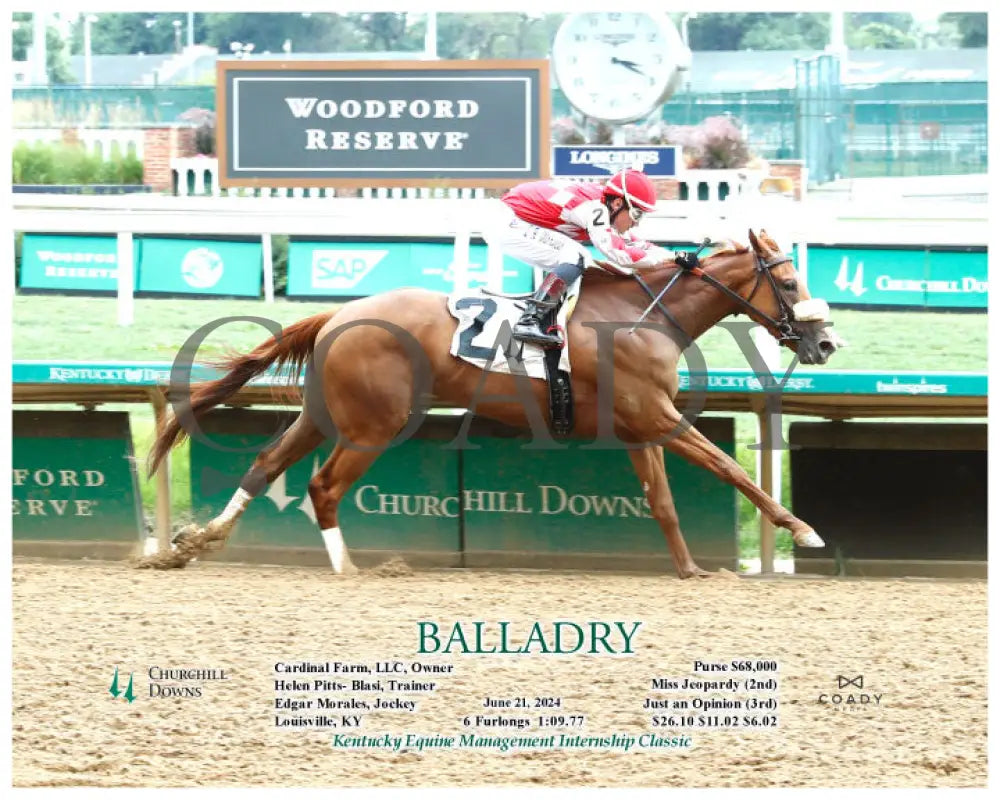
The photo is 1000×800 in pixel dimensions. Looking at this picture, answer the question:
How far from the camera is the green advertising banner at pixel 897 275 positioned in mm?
9445

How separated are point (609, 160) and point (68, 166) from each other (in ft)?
11.1

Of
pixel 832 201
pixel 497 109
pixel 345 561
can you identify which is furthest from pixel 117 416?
pixel 832 201

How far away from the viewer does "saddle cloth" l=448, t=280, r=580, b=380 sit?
6.37 m

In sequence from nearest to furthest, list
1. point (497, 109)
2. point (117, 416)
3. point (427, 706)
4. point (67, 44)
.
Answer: point (427, 706) → point (117, 416) → point (497, 109) → point (67, 44)

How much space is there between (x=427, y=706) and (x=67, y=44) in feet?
17.8

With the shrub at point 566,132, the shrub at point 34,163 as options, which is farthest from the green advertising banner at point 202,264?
the shrub at point 566,132

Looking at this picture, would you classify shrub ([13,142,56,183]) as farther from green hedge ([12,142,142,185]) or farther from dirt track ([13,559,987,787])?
dirt track ([13,559,987,787])

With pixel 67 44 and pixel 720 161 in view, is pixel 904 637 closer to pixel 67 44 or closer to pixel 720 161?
pixel 720 161

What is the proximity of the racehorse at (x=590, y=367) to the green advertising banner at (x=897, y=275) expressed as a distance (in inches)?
120

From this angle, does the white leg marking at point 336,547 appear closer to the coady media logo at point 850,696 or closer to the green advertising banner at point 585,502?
the green advertising banner at point 585,502

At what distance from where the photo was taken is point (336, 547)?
21.7ft

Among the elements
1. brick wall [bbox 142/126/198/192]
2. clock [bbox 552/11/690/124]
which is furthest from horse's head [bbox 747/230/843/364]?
brick wall [bbox 142/126/198/192]

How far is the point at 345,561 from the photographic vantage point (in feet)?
21.8

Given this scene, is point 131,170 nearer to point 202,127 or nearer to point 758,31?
point 202,127
